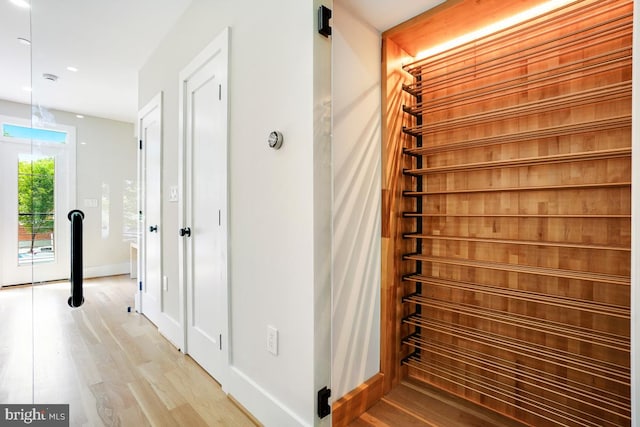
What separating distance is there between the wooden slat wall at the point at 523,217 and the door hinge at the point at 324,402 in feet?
1.94

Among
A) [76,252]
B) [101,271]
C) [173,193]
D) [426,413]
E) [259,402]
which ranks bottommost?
[426,413]

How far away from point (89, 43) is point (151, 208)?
1.31m

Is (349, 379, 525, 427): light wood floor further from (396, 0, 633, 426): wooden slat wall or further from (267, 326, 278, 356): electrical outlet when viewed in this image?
(267, 326, 278, 356): electrical outlet

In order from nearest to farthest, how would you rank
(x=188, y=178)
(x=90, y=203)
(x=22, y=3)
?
(x=22, y=3) < (x=90, y=203) < (x=188, y=178)

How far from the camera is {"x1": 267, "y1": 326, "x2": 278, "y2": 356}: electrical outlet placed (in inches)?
57.9

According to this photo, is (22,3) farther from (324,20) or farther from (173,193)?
(173,193)

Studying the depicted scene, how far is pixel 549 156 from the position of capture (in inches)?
54.5

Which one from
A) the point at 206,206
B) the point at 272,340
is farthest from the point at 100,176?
the point at 272,340

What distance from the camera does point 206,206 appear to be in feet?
6.64

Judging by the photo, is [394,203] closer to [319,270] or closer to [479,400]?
[319,270]

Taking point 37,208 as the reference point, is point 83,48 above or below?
above

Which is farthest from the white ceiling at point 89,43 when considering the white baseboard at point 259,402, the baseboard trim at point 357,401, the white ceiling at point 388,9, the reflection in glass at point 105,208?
the baseboard trim at point 357,401

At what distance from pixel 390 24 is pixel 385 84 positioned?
1.03 feet

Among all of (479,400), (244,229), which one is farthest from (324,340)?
(479,400)
